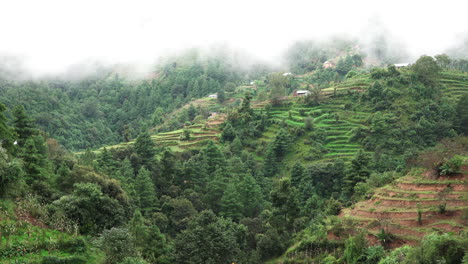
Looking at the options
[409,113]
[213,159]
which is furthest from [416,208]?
[409,113]

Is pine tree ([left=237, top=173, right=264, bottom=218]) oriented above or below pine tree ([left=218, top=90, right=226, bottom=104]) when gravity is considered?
below

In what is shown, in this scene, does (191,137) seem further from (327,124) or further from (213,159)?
(327,124)

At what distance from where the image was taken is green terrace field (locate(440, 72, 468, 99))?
57.3 meters

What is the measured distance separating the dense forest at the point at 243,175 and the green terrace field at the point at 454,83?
28 cm

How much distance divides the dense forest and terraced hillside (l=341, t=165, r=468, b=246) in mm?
475

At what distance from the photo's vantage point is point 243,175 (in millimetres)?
45469

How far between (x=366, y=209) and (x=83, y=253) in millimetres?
19677

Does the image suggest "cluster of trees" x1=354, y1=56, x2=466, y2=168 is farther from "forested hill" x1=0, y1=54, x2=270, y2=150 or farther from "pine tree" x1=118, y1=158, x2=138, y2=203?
"forested hill" x1=0, y1=54, x2=270, y2=150

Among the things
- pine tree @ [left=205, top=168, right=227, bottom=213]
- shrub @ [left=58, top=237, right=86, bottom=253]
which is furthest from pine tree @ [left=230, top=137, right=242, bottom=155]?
shrub @ [left=58, top=237, right=86, bottom=253]

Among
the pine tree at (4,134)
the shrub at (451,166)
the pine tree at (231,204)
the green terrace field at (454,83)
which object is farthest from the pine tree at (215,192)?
the green terrace field at (454,83)

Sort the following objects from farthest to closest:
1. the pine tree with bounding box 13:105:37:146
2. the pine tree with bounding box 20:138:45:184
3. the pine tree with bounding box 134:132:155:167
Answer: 1. the pine tree with bounding box 134:132:155:167
2. the pine tree with bounding box 13:105:37:146
3. the pine tree with bounding box 20:138:45:184

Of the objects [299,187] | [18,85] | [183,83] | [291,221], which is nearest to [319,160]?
[299,187]

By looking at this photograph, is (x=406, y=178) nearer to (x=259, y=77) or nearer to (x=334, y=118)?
(x=334, y=118)

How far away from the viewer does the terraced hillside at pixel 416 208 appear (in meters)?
23.6
